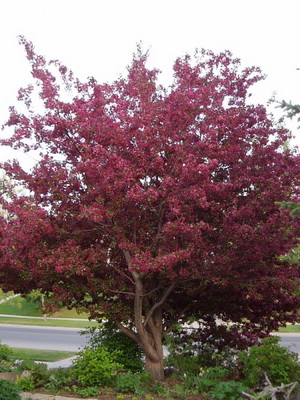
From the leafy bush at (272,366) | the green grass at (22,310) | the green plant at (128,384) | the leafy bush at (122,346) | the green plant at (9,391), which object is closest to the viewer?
the green plant at (9,391)

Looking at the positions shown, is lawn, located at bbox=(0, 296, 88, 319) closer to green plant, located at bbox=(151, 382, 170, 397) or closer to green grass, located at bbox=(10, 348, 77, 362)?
green grass, located at bbox=(10, 348, 77, 362)

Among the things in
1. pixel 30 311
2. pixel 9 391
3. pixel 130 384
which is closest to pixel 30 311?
pixel 30 311

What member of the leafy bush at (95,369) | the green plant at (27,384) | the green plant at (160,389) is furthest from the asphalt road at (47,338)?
the green plant at (160,389)

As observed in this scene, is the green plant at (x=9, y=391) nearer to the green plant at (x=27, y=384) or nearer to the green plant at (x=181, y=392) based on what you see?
the green plant at (x=27, y=384)

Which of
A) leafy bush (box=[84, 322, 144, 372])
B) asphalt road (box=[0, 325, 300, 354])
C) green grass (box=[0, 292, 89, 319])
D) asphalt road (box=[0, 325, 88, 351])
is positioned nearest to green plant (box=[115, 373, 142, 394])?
leafy bush (box=[84, 322, 144, 372])

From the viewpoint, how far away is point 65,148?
7.80 meters

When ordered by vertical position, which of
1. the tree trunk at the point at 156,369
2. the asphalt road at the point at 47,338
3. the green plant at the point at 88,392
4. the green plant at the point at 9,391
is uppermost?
the asphalt road at the point at 47,338

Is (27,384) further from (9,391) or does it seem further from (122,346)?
(122,346)

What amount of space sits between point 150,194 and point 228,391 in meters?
3.30

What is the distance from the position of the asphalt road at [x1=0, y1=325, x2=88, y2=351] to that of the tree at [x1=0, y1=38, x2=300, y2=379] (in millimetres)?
7674

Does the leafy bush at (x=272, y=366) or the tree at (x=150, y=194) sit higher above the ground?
the tree at (x=150, y=194)

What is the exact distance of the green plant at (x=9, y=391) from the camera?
6.76 meters

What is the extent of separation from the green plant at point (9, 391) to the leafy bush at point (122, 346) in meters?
2.13

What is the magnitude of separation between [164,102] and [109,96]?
0.93 meters
